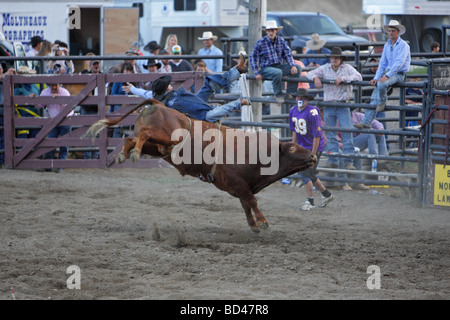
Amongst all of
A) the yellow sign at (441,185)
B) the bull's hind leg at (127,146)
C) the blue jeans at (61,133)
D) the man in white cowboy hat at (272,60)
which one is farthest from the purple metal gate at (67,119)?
the bull's hind leg at (127,146)

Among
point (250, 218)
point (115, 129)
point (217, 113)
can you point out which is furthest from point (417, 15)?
point (250, 218)

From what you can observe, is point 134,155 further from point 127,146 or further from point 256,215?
point 256,215

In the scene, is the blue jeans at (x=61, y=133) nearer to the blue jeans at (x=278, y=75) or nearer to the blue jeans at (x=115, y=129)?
the blue jeans at (x=115, y=129)

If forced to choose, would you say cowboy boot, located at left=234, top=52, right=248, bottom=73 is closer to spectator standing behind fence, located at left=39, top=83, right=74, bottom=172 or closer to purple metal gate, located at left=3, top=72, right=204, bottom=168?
purple metal gate, located at left=3, top=72, right=204, bottom=168

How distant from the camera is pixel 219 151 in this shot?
723cm

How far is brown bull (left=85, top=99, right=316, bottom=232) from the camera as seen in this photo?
6836 mm

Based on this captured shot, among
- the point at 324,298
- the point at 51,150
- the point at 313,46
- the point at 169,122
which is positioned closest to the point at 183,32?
→ the point at 313,46

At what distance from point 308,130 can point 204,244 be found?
249 cm

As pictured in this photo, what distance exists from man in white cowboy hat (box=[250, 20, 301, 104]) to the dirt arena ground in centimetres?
169

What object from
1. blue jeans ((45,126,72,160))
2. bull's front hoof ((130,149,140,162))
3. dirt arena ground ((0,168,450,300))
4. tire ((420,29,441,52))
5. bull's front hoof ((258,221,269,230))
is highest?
tire ((420,29,441,52))

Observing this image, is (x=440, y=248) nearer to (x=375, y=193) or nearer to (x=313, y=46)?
(x=375, y=193)

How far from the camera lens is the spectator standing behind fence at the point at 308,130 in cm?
873

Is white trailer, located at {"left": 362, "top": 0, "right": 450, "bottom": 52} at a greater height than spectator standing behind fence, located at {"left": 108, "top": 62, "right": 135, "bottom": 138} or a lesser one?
greater

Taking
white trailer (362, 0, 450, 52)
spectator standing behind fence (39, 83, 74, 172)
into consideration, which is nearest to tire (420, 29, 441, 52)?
white trailer (362, 0, 450, 52)
